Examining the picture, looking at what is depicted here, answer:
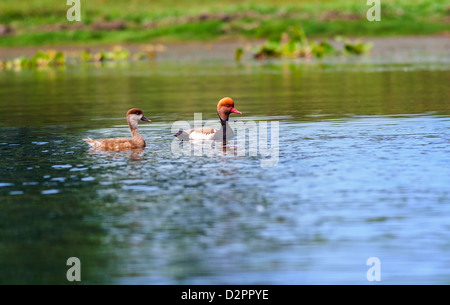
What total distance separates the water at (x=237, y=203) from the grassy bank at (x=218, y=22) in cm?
3957

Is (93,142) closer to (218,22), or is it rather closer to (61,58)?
(61,58)

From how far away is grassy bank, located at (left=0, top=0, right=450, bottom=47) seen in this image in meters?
61.4

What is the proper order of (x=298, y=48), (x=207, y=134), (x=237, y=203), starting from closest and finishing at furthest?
1. (x=237, y=203)
2. (x=207, y=134)
3. (x=298, y=48)

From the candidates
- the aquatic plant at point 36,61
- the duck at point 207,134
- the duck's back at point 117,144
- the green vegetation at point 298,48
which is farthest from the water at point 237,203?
the aquatic plant at point 36,61

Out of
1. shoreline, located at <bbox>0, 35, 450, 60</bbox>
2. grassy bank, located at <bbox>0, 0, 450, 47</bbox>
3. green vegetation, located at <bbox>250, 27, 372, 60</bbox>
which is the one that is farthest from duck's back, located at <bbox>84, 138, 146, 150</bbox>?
grassy bank, located at <bbox>0, 0, 450, 47</bbox>

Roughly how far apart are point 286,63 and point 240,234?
38233mm

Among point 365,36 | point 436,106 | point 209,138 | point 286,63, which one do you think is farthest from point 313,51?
point 209,138

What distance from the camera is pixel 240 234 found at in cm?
975

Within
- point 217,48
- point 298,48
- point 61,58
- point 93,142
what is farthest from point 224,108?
point 217,48

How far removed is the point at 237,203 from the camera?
11.2 m

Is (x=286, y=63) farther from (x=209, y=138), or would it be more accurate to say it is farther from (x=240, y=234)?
(x=240, y=234)

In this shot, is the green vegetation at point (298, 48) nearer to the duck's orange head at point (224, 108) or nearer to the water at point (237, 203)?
the water at point (237, 203)

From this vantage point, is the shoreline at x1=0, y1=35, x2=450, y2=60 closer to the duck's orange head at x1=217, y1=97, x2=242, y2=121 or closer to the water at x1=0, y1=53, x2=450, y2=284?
the water at x1=0, y1=53, x2=450, y2=284

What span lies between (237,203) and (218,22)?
5455 centimetres
